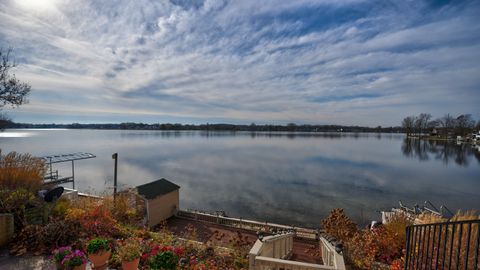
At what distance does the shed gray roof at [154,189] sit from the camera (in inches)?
473

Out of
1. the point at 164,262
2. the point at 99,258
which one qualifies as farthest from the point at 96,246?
the point at 164,262

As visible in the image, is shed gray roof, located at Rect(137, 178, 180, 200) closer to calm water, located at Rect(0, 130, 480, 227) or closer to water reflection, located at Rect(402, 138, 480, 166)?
calm water, located at Rect(0, 130, 480, 227)

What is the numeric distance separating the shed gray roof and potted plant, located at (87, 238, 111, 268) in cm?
791

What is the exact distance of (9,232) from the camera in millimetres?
5652

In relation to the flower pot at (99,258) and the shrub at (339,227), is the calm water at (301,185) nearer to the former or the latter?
the shrub at (339,227)

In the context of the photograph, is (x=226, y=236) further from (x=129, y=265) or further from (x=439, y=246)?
(x=439, y=246)

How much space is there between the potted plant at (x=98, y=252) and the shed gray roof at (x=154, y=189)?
7907 millimetres

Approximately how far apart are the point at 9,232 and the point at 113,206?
12.0ft

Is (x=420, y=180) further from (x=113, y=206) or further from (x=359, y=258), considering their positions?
(x=113, y=206)

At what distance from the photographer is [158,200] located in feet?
40.6

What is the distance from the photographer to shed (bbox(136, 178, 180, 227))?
11898 mm

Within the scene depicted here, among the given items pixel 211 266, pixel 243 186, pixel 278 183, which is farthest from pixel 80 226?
pixel 278 183

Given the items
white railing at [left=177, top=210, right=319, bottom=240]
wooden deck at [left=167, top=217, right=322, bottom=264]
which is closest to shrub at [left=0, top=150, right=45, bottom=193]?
wooden deck at [left=167, top=217, right=322, bottom=264]

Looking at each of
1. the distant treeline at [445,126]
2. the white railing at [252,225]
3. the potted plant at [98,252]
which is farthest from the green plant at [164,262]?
the distant treeline at [445,126]
